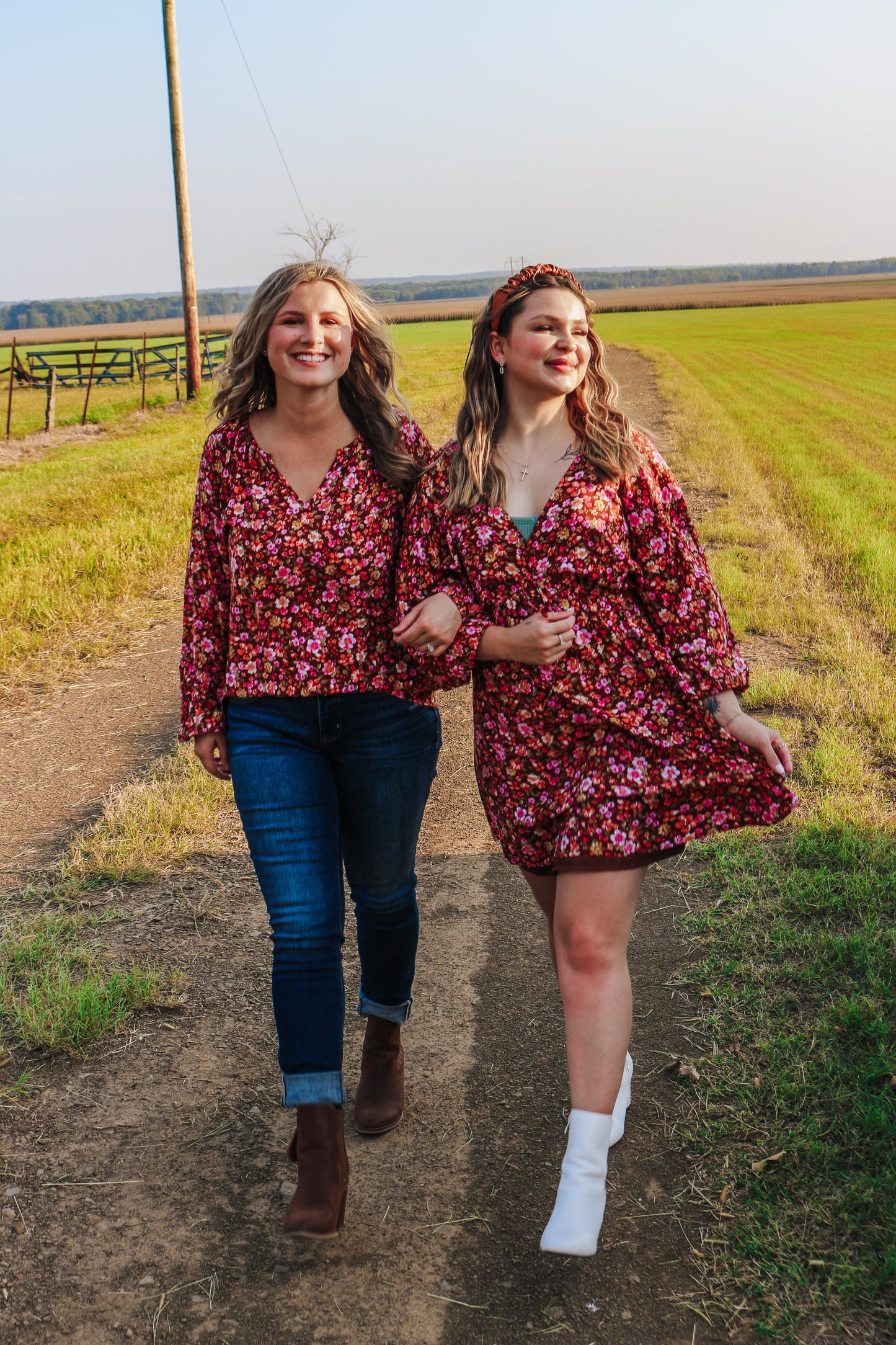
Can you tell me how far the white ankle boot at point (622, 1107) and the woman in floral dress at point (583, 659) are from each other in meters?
0.39

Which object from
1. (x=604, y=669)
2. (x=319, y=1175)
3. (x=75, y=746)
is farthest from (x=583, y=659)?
(x=75, y=746)

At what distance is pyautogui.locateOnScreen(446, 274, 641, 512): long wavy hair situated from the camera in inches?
100

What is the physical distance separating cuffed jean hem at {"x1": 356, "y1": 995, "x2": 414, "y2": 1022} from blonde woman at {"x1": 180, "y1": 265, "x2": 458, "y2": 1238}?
23cm

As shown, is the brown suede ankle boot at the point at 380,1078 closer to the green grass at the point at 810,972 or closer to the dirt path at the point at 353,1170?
the dirt path at the point at 353,1170

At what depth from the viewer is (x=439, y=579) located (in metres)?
2.56

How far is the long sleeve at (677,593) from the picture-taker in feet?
8.17

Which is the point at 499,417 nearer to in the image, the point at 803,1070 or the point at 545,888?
the point at 545,888

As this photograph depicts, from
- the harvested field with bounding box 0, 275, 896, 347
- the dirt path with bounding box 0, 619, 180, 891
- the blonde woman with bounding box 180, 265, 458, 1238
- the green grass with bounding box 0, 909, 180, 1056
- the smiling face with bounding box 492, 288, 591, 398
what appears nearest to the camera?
the blonde woman with bounding box 180, 265, 458, 1238

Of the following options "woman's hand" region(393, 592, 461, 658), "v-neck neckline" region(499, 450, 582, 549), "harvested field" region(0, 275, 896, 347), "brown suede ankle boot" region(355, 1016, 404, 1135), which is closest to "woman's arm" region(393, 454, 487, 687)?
"woman's hand" region(393, 592, 461, 658)

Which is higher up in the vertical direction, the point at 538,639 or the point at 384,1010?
the point at 538,639

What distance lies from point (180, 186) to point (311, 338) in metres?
20.1

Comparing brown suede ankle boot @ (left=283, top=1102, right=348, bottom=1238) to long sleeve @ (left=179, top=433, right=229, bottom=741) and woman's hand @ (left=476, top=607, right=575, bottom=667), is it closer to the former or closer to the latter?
long sleeve @ (left=179, top=433, right=229, bottom=741)

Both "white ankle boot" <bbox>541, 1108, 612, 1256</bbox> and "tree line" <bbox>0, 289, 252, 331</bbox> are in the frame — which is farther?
"tree line" <bbox>0, 289, 252, 331</bbox>

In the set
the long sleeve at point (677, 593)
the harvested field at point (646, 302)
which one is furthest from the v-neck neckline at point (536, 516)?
the harvested field at point (646, 302)
